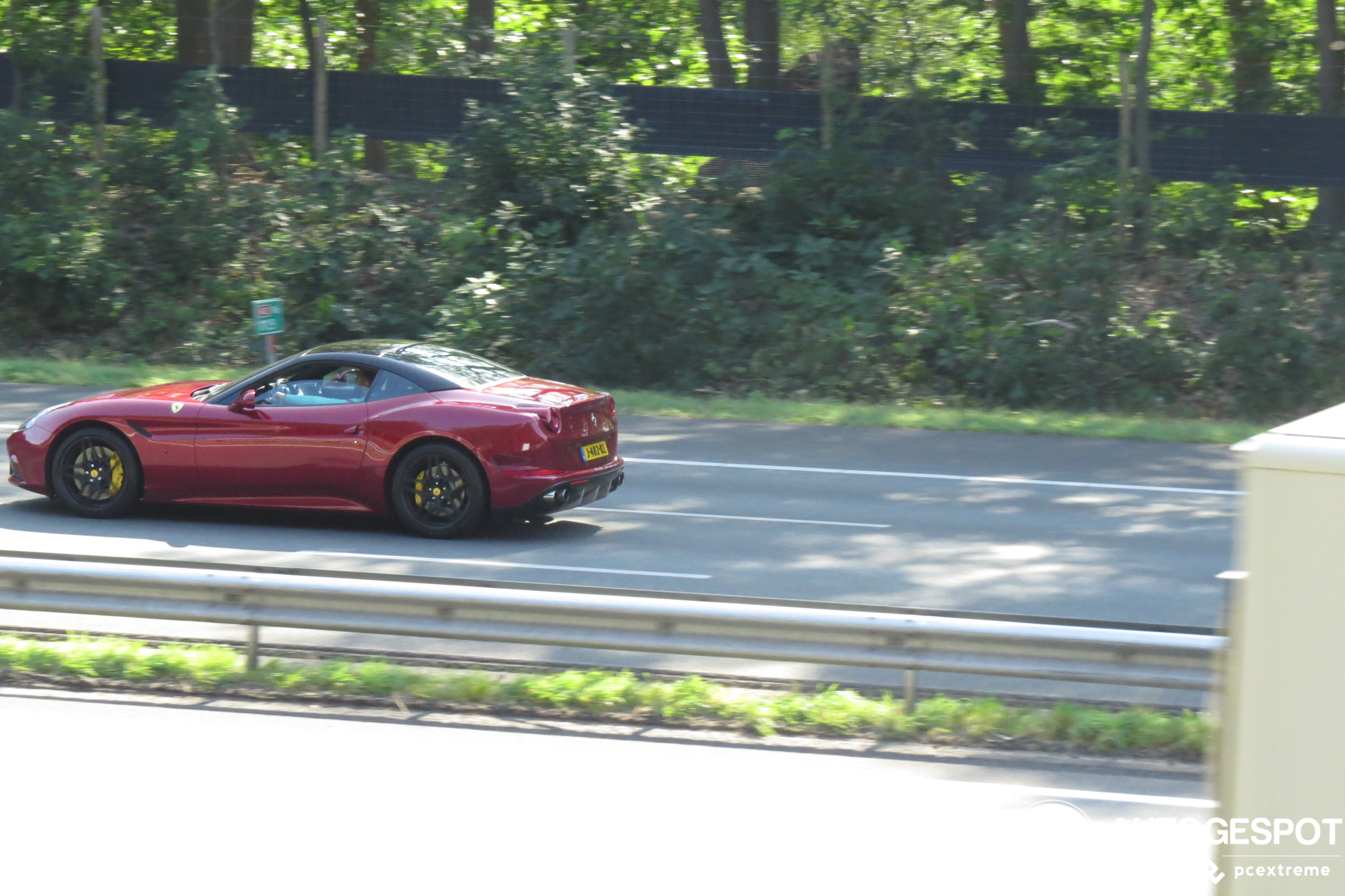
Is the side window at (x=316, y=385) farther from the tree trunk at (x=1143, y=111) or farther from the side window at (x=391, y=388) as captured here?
the tree trunk at (x=1143, y=111)

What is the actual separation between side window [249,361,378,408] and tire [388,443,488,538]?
66cm

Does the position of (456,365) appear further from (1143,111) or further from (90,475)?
(1143,111)

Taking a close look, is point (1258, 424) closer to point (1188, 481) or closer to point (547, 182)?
point (1188, 481)

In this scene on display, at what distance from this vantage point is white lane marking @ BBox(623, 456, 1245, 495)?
41.3 ft

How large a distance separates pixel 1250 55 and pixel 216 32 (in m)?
17.5

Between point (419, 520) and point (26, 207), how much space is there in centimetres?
1440

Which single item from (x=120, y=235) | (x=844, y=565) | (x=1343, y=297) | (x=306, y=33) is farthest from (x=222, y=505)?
(x=306, y=33)

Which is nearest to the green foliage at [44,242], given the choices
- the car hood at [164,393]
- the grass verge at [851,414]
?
the grass verge at [851,414]

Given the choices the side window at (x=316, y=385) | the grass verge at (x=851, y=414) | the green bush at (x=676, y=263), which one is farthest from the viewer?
the green bush at (x=676, y=263)

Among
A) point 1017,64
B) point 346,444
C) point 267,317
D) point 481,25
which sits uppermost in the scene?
point 481,25

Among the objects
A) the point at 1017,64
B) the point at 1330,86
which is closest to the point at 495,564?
the point at 1017,64

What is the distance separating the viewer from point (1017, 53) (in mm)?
23172

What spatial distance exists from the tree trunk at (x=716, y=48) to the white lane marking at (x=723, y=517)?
13195 millimetres

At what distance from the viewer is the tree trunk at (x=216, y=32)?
2503 cm
